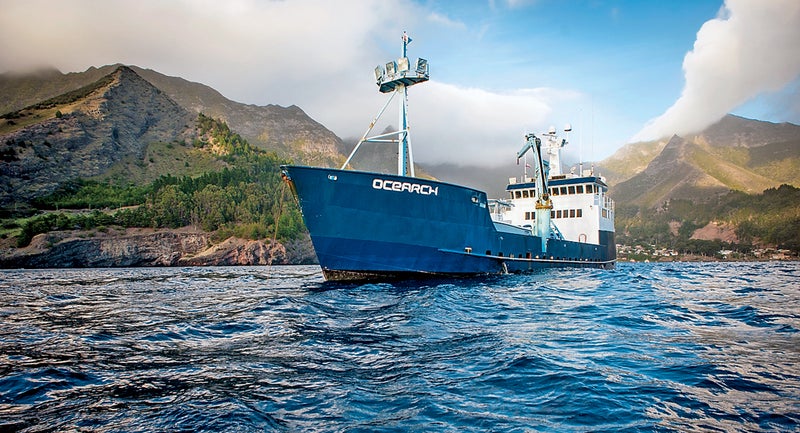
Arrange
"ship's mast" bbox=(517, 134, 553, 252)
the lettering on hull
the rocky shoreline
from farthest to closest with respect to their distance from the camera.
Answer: the rocky shoreline → "ship's mast" bbox=(517, 134, 553, 252) → the lettering on hull

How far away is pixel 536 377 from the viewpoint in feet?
18.5

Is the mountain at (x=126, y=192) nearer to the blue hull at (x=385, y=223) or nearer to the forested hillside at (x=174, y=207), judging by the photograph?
the forested hillside at (x=174, y=207)

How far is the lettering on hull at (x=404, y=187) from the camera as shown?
19531 millimetres

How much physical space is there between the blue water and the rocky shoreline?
75899 mm

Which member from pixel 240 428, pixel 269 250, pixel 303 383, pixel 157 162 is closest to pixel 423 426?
pixel 240 428

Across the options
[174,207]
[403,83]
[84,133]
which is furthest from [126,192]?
[403,83]

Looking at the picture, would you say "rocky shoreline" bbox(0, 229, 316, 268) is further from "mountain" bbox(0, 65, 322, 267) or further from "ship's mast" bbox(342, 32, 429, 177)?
"ship's mast" bbox(342, 32, 429, 177)

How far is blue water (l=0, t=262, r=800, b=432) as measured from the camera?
4227 millimetres

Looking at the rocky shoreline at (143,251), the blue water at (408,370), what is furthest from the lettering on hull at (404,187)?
the rocky shoreline at (143,251)

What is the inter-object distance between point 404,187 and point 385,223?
189 centimetres

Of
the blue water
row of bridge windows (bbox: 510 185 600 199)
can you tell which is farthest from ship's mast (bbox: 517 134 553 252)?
the blue water

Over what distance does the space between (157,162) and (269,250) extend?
221ft

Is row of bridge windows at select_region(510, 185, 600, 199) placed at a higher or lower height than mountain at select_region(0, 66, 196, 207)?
lower

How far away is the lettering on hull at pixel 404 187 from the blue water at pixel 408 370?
841 cm
